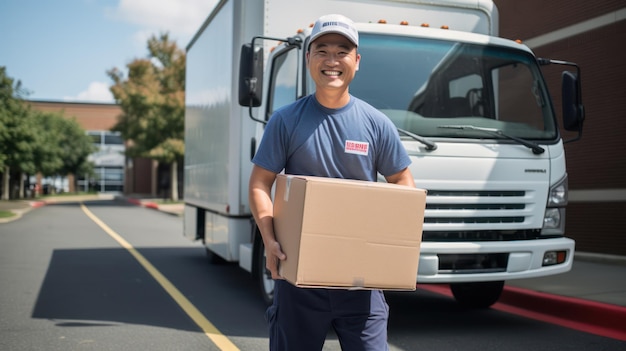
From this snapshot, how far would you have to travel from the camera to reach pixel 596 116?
455 inches

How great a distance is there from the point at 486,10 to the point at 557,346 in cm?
377

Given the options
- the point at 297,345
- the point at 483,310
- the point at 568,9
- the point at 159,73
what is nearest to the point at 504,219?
the point at 483,310

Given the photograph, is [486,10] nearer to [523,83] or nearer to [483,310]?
[523,83]

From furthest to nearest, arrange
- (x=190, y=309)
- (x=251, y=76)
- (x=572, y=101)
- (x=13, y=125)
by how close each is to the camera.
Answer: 1. (x=13, y=125)
2. (x=190, y=309)
3. (x=572, y=101)
4. (x=251, y=76)

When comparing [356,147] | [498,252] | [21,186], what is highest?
[356,147]

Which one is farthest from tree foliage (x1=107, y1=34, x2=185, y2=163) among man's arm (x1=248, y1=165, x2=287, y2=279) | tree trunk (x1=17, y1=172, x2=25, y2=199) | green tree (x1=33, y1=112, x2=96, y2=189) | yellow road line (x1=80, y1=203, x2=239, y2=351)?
man's arm (x1=248, y1=165, x2=287, y2=279)

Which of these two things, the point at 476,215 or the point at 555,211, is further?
the point at 555,211

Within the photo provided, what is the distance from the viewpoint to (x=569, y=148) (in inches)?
478

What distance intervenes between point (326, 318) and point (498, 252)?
3330 millimetres

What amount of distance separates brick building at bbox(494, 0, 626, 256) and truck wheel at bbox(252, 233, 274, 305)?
6.38 metres

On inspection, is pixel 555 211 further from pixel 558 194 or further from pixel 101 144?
pixel 101 144

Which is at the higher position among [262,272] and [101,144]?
[101,144]

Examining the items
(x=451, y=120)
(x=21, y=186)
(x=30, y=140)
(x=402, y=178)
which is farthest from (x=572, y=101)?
(x=21, y=186)

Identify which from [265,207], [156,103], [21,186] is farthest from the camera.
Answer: [21,186]
